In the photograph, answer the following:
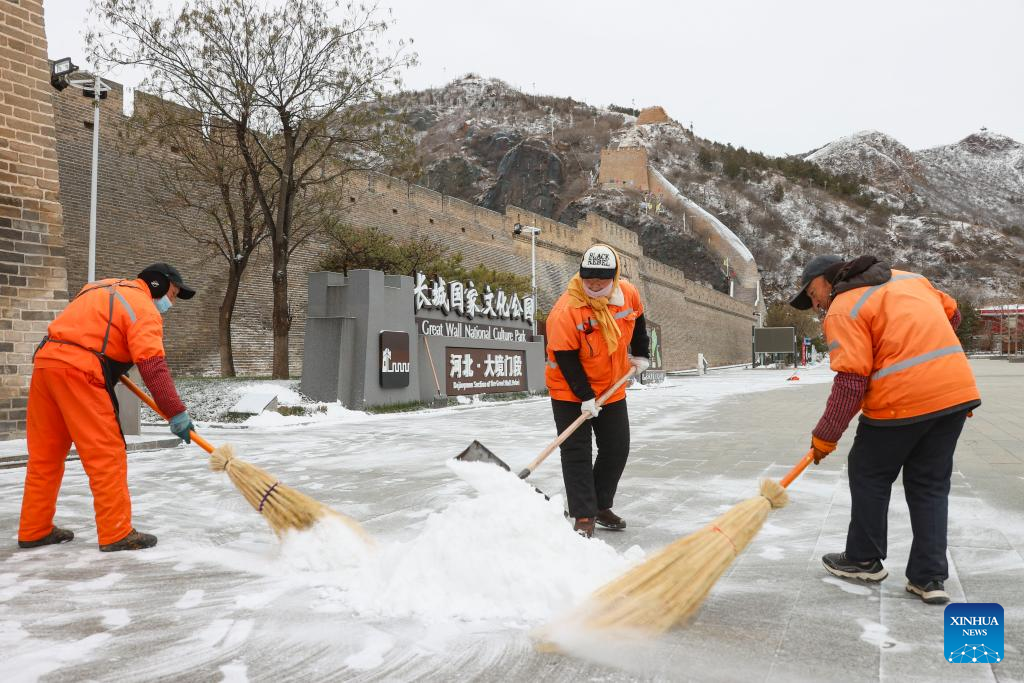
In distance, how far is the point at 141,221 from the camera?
20.3m

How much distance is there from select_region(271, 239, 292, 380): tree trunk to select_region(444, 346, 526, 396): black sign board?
3.90 m

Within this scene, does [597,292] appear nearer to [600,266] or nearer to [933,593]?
[600,266]

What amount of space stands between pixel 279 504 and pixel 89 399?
1.13m

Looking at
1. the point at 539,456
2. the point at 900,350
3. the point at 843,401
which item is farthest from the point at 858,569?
the point at 539,456

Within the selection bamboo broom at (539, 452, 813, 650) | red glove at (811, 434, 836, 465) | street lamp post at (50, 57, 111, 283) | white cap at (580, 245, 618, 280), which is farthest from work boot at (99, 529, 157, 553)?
street lamp post at (50, 57, 111, 283)

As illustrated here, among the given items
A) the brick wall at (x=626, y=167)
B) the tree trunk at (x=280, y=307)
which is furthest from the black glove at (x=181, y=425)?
the brick wall at (x=626, y=167)

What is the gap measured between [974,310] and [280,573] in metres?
84.9

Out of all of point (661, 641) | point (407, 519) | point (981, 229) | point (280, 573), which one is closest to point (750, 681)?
point (661, 641)

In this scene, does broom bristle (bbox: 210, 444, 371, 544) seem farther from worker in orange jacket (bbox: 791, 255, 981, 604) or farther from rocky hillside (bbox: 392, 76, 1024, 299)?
rocky hillside (bbox: 392, 76, 1024, 299)

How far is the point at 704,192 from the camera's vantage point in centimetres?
9806

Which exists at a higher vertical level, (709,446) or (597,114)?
(597,114)

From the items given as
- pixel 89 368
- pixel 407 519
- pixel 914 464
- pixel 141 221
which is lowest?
pixel 407 519

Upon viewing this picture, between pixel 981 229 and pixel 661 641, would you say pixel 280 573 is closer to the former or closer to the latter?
pixel 661 641

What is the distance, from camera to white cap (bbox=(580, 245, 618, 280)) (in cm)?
399
